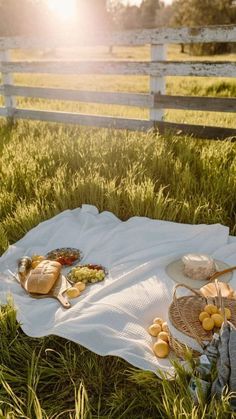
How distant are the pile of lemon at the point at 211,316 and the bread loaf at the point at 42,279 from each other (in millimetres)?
976

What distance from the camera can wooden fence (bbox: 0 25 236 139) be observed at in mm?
4641

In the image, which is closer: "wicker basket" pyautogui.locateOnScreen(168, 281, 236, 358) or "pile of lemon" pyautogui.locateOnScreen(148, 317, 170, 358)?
"wicker basket" pyautogui.locateOnScreen(168, 281, 236, 358)

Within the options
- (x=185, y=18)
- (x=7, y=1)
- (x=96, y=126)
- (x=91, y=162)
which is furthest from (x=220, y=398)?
(x=7, y=1)

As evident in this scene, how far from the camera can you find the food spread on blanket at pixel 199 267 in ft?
8.23

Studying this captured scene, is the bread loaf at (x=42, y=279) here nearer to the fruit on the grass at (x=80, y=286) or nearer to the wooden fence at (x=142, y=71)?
the fruit on the grass at (x=80, y=286)

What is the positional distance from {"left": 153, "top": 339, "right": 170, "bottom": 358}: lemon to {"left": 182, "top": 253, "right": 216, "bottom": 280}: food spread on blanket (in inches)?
25.8

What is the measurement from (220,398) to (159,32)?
4.31 m

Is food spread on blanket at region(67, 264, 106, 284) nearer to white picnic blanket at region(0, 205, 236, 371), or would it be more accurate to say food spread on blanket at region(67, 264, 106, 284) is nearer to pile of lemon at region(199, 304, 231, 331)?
white picnic blanket at region(0, 205, 236, 371)

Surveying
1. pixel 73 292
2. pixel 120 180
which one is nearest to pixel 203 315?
pixel 73 292

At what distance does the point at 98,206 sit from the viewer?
3609mm

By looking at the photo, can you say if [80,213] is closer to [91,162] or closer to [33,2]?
[91,162]

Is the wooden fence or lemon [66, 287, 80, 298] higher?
the wooden fence

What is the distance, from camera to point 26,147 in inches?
187

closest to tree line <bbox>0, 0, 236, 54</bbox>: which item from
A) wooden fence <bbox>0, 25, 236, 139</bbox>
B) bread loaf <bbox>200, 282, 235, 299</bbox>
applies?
wooden fence <bbox>0, 25, 236, 139</bbox>
